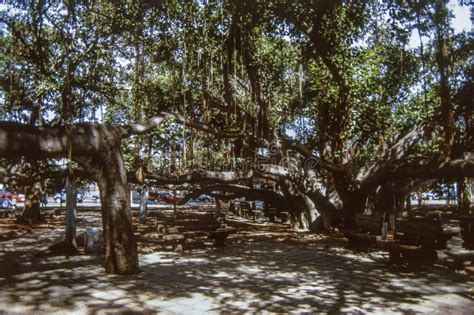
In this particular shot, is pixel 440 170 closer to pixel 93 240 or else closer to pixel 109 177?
pixel 109 177

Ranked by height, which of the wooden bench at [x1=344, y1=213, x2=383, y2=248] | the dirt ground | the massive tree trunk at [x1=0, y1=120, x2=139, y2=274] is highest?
the massive tree trunk at [x1=0, y1=120, x2=139, y2=274]

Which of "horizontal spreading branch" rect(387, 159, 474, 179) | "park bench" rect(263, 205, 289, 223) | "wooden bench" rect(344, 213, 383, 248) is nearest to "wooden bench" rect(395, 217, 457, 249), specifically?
"wooden bench" rect(344, 213, 383, 248)

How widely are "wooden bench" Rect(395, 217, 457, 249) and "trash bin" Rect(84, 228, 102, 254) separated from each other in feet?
24.7

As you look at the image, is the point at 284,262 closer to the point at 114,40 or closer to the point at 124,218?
the point at 124,218

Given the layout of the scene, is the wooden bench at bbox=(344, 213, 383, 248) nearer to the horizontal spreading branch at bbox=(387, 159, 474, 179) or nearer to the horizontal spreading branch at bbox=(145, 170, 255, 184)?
the horizontal spreading branch at bbox=(387, 159, 474, 179)

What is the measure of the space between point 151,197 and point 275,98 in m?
32.0

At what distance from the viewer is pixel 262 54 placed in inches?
672

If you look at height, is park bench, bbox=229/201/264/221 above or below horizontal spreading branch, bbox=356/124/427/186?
below

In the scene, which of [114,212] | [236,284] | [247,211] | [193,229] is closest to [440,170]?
[193,229]

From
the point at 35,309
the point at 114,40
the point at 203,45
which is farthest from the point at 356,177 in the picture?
the point at 35,309

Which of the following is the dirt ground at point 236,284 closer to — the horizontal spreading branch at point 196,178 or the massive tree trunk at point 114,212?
the massive tree trunk at point 114,212

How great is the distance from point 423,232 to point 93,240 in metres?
8.02

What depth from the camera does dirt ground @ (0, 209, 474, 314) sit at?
6109 millimetres

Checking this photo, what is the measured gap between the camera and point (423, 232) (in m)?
9.11
